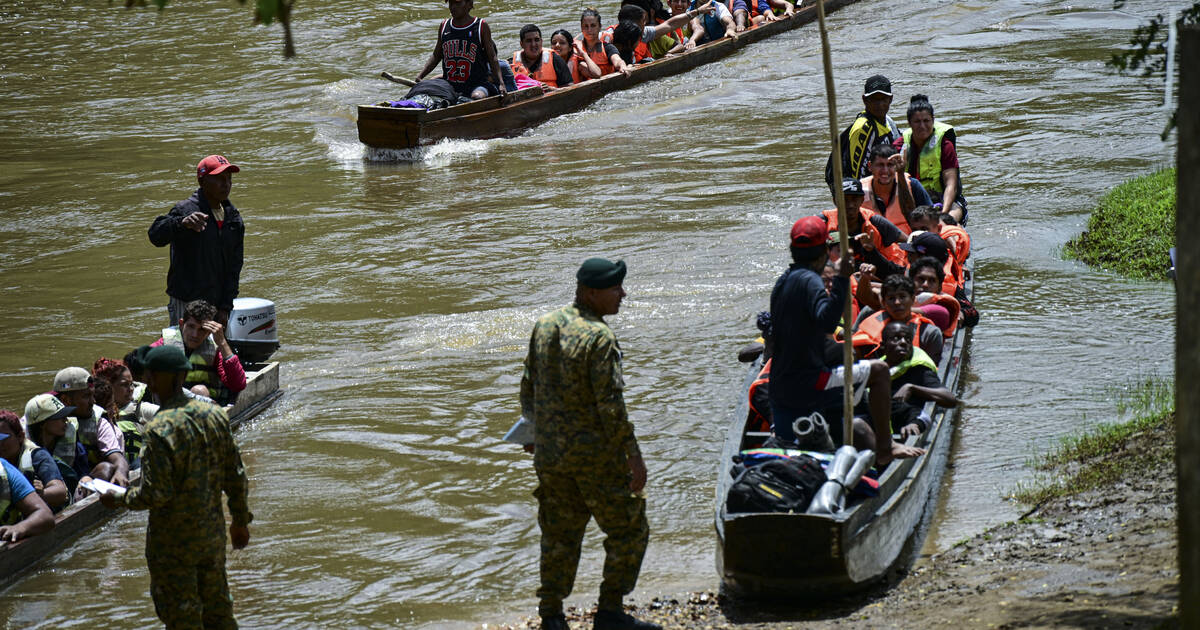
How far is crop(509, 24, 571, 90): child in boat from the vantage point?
2008 centimetres

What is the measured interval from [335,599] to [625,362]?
4229mm

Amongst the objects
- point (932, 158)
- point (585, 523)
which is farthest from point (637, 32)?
point (585, 523)

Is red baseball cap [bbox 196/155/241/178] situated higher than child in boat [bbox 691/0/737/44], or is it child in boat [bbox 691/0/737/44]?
red baseball cap [bbox 196/155/241/178]

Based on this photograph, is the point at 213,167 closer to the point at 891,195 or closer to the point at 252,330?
the point at 252,330

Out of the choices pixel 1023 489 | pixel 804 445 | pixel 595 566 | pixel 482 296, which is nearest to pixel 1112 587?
pixel 804 445

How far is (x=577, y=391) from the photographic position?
5.72 metres

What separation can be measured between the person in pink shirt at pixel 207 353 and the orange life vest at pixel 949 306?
15.6ft

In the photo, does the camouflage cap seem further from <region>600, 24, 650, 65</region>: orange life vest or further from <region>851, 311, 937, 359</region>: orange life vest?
<region>600, 24, 650, 65</region>: orange life vest

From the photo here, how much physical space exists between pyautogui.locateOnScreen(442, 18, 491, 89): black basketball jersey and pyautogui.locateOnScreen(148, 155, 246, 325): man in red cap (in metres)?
8.40

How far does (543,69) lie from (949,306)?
39.0ft

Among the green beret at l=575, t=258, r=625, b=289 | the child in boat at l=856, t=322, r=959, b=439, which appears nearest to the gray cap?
the green beret at l=575, t=258, r=625, b=289

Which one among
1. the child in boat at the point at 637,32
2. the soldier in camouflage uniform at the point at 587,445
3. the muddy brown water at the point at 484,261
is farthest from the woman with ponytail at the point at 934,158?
the child in boat at the point at 637,32

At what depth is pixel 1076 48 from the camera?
22.4m

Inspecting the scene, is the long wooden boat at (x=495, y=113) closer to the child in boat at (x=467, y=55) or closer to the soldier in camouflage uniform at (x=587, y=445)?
the child in boat at (x=467, y=55)
